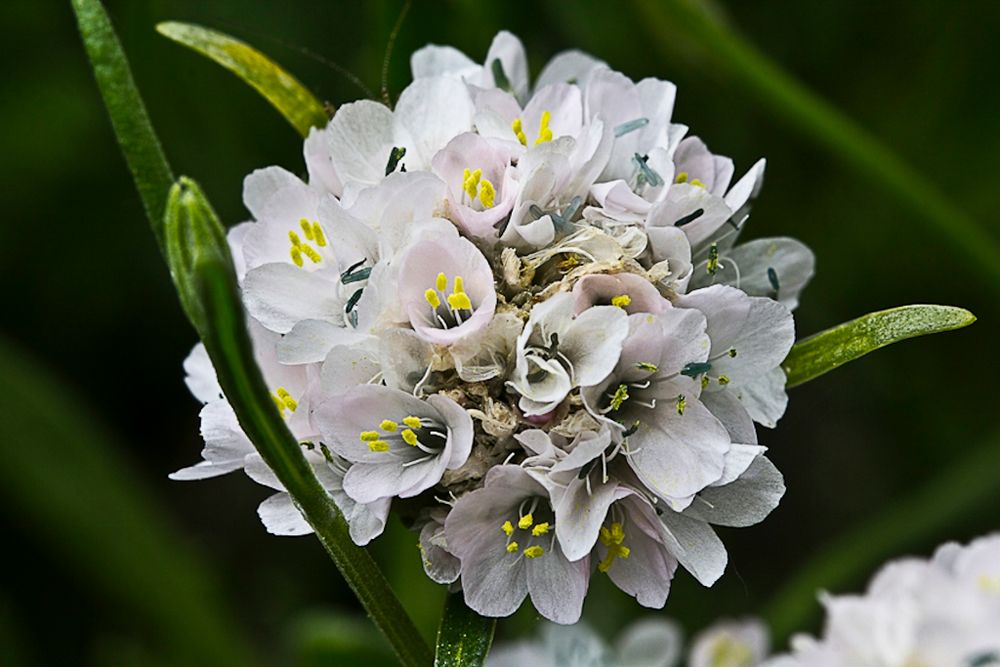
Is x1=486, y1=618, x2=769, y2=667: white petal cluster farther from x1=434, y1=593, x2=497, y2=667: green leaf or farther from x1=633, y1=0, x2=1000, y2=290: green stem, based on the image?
x1=633, y1=0, x2=1000, y2=290: green stem

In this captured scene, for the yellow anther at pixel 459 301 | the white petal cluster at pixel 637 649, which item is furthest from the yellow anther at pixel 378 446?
the white petal cluster at pixel 637 649

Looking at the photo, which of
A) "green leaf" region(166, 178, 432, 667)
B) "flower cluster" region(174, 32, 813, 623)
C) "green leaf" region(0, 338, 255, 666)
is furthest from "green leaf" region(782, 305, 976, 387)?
"green leaf" region(0, 338, 255, 666)

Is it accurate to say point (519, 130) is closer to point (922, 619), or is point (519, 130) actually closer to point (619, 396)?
point (619, 396)

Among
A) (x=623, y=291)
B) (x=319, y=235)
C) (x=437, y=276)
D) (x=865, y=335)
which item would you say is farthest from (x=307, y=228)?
(x=865, y=335)

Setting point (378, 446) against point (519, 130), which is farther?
point (519, 130)

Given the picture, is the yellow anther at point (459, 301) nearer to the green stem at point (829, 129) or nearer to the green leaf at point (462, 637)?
the green leaf at point (462, 637)

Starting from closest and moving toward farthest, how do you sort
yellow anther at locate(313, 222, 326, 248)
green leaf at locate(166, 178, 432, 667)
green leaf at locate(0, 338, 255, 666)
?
green leaf at locate(166, 178, 432, 667) < yellow anther at locate(313, 222, 326, 248) < green leaf at locate(0, 338, 255, 666)

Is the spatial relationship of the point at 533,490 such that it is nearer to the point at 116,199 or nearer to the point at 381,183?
the point at 381,183

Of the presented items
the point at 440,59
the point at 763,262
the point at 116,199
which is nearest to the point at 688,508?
the point at 763,262
